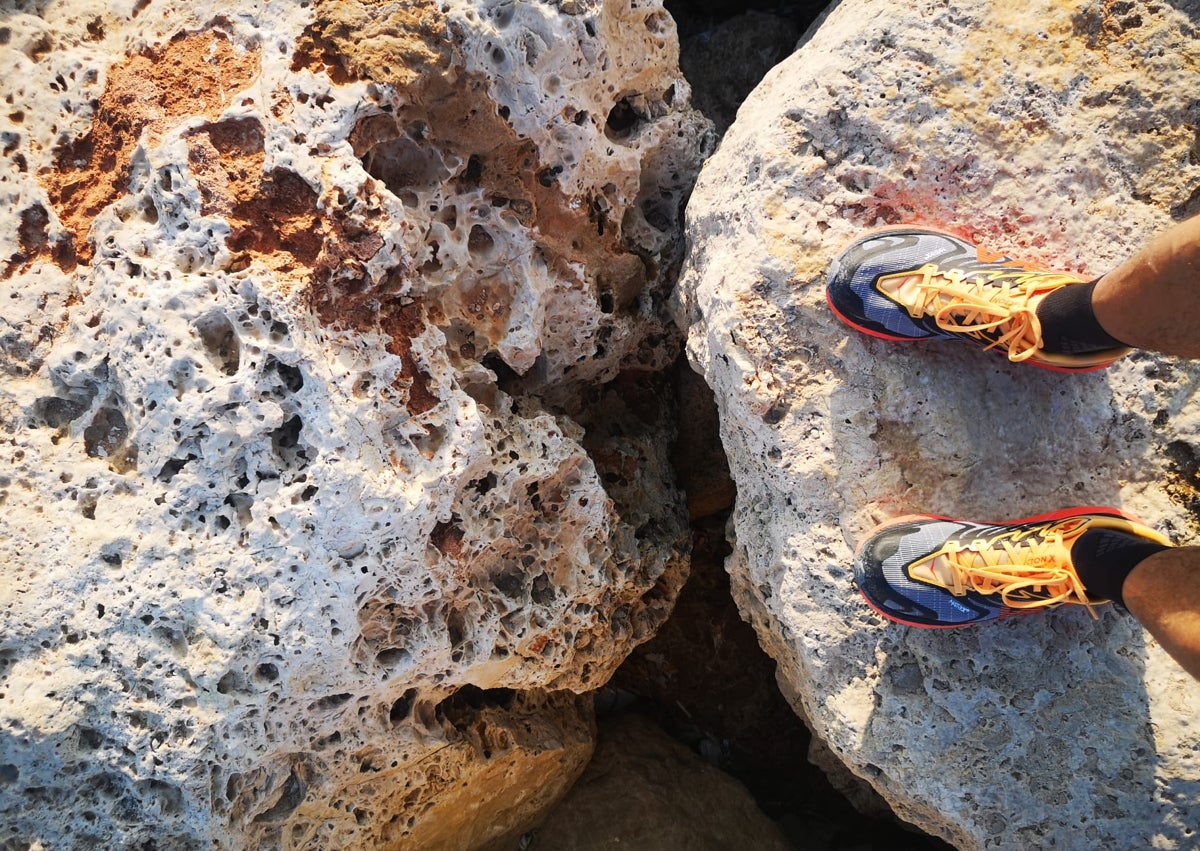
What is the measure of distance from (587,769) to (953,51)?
272 centimetres

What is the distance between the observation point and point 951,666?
201cm

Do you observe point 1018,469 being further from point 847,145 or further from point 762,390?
point 847,145

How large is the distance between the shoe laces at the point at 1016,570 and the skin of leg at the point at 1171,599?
0.14 metres

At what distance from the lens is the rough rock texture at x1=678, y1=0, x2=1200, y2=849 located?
6.50ft

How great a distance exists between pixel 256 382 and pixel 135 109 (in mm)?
746

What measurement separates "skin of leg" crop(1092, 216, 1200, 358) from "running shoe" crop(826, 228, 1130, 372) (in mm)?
155

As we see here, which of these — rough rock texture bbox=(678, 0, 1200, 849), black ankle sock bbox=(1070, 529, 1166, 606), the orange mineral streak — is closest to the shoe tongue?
rough rock texture bbox=(678, 0, 1200, 849)

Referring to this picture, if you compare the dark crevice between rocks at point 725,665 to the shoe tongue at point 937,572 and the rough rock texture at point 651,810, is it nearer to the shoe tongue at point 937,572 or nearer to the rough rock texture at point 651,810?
the rough rock texture at point 651,810

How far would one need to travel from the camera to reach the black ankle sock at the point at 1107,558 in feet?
5.79

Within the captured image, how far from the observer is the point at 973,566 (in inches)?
75.1

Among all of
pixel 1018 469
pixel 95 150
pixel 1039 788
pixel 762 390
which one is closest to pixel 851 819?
pixel 1039 788


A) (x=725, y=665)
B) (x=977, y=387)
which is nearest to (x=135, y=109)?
(x=977, y=387)

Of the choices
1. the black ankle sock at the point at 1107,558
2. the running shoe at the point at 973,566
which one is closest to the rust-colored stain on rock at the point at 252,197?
the running shoe at the point at 973,566

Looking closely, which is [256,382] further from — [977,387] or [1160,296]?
[1160,296]
